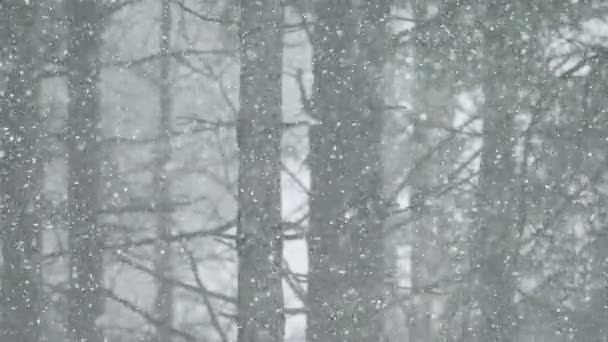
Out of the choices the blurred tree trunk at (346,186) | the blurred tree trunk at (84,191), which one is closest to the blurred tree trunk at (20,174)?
the blurred tree trunk at (84,191)

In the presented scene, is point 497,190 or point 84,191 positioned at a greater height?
point 84,191

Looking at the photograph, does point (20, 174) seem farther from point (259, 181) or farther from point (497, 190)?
point (497, 190)

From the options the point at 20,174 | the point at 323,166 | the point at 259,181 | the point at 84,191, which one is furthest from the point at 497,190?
the point at 20,174

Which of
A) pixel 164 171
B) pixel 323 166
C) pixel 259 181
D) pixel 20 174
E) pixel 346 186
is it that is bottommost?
pixel 259 181

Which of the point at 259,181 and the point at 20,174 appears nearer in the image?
the point at 259,181

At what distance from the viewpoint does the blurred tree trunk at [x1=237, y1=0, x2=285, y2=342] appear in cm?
754

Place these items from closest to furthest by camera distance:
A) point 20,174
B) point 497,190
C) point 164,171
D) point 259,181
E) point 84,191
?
point 259,181 → point 497,190 → point 20,174 → point 84,191 → point 164,171

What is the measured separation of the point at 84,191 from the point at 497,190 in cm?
553

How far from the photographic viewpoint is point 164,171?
547 inches

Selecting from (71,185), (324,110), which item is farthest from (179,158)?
(324,110)

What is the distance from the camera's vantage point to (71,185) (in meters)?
11.2

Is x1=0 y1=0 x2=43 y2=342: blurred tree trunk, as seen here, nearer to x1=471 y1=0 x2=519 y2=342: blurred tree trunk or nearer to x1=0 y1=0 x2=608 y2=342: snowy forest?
x1=0 y1=0 x2=608 y2=342: snowy forest

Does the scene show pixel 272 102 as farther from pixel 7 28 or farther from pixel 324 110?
pixel 7 28

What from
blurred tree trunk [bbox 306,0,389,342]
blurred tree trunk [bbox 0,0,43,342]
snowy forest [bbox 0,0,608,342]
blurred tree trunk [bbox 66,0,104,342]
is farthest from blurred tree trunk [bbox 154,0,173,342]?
blurred tree trunk [bbox 306,0,389,342]
